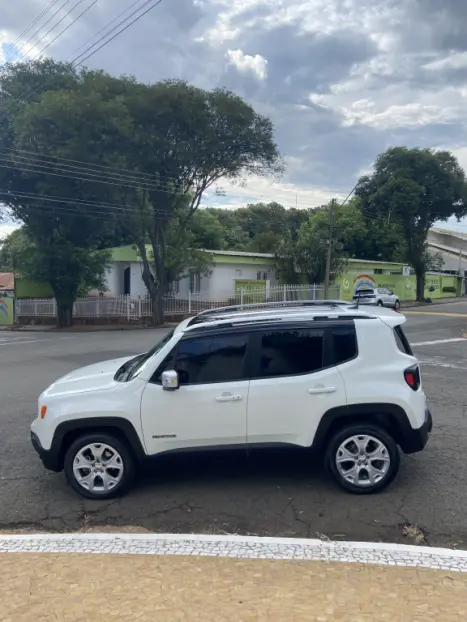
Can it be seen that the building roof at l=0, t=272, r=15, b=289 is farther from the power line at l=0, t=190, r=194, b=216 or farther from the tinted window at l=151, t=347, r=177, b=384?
the tinted window at l=151, t=347, r=177, b=384

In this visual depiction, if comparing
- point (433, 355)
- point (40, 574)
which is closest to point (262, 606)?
point (40, 574)

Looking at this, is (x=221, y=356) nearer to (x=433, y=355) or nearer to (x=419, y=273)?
(x=433, y=355)

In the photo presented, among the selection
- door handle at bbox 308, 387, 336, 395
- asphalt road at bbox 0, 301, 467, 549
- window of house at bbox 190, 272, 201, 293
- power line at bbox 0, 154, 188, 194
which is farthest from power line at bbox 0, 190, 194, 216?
door handle at bbox 308, 387, 336, 395

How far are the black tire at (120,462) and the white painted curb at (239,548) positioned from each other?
661mm

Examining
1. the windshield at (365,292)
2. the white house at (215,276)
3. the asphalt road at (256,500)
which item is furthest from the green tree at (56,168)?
the asphalt road at (256,500)

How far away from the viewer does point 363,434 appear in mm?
4672

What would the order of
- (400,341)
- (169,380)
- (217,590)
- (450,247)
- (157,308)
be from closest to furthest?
(217,590) < (169,380) < (400,341) < (157,308) < (450,247)

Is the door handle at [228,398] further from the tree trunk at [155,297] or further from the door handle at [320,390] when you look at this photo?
the tree trunk at [155,297]

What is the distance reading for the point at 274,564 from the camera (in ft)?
11.5

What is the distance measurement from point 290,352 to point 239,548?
5.70 feet

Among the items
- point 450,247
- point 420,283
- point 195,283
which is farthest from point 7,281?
point 450,247

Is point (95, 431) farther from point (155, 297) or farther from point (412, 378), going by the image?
point (155, 297)

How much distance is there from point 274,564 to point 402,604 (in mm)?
848

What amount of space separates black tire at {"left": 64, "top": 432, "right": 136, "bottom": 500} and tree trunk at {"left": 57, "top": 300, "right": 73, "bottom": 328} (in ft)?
83.5
